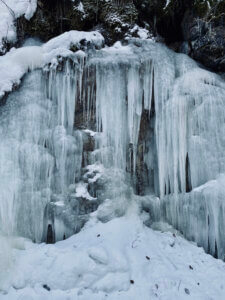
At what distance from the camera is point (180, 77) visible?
605cm

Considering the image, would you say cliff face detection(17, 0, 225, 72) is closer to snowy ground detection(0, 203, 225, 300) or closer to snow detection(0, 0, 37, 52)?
snow detection(0, 0, 37, 52)

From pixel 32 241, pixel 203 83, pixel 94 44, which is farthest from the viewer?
pixel 94 44

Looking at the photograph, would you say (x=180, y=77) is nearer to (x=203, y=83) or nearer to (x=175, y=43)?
(x=203, y=83)

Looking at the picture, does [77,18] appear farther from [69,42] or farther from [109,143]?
[109,143]

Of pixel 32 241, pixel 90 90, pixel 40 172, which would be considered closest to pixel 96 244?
pixel 32 241

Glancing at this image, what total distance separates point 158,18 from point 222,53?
1805 millimetres

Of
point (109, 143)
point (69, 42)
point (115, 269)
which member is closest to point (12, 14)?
point (69, 42)

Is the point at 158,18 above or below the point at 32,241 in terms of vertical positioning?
above

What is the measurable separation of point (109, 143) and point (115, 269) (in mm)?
2308

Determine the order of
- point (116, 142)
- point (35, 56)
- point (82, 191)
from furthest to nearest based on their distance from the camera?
point (35, 56), point (116, 142), point (82, 191)

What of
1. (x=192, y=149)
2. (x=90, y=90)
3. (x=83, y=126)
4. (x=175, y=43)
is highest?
(x=175, y=43)

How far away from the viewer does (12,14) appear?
7176 mm

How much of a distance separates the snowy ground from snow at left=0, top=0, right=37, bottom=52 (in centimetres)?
476

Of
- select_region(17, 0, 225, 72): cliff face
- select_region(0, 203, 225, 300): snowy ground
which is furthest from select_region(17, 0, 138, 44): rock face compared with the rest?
select_region(0, 203, 225, 300): snowy ground
